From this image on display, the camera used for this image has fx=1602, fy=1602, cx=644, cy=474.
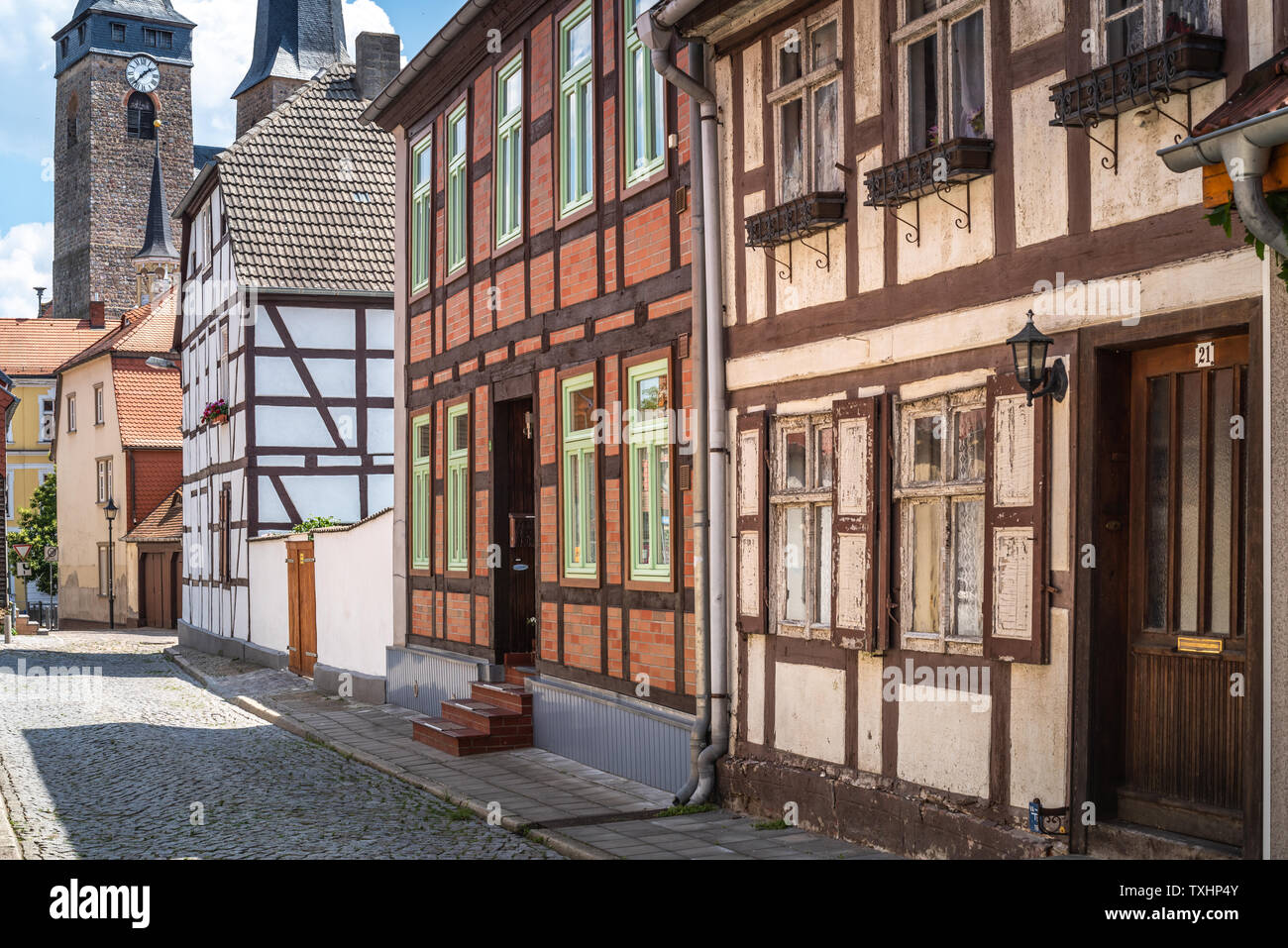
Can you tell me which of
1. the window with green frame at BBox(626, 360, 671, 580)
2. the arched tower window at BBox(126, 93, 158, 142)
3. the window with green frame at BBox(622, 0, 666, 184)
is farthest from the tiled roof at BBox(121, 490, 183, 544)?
the arched tower window at BBox(126, 93, 158, 142)

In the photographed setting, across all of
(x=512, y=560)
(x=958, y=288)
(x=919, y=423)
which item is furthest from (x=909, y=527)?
(x=512, y=560)

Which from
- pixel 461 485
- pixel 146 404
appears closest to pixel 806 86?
pixel 461 485

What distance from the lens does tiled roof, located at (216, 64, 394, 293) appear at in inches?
1048

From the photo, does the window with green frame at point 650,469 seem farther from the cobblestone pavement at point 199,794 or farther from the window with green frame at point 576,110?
the cobblestone pavement at point 199,794

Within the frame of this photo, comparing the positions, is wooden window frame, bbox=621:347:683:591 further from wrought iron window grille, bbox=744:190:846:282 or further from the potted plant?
the potted plant

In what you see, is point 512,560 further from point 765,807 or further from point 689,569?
point 765,807

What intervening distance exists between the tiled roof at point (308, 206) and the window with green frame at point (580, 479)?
13963 millimetres

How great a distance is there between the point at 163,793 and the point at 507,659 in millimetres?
4299

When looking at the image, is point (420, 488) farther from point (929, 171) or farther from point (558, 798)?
point (929, 171)

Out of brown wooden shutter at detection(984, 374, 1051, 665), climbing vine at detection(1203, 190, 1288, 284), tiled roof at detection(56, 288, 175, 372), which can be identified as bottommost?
brown wooden shutter at detection(984, 374, 1051, 665)

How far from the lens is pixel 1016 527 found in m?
7.64

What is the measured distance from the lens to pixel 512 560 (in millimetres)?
15570

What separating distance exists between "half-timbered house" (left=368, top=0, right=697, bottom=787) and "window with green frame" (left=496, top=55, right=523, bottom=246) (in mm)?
28

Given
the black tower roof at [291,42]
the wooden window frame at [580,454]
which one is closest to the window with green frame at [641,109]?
the wooden window frame at [580,454]
